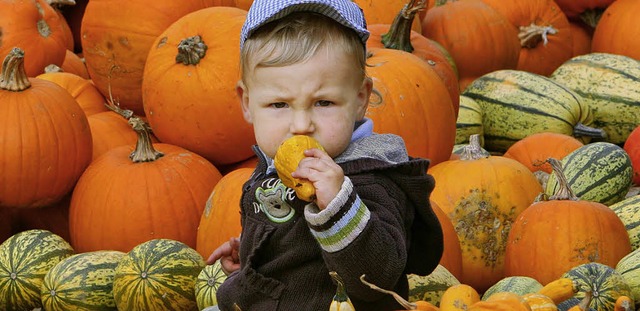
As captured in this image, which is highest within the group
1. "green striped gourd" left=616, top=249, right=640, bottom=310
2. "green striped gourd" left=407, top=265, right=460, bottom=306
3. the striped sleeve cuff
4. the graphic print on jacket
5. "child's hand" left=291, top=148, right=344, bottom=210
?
"child's hand" left=291, top=148, right=344, bottom=210

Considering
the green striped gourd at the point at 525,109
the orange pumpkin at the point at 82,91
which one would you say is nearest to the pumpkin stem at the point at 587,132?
the green striped gourd at the point at 525,109

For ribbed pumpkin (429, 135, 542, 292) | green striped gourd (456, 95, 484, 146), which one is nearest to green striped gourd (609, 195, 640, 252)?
→ ribbed pumpkin (429, 135, 542, 292)

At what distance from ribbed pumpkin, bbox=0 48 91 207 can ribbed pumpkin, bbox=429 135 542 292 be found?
72.2 inches

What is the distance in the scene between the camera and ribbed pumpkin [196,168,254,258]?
484cm

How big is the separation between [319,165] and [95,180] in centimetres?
280

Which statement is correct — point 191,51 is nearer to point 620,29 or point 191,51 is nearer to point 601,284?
point 601,284

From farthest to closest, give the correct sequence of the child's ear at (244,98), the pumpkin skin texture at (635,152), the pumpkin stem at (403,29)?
the pumpkin skin texture at (635,152)
the pumpkin stem at (403,29)
the child's ear at (244,98)

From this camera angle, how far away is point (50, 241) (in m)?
4.93

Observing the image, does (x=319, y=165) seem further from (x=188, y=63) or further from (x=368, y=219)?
(x=188, y=63)

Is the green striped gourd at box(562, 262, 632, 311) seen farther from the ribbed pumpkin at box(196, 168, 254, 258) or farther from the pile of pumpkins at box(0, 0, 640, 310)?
the ribbed pumpkin at box(196, 168, 254, 258)

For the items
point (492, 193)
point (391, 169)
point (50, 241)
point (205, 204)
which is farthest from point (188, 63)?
point (391, 169)

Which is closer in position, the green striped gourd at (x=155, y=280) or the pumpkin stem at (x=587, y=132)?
the green striped gourd at (x=155, y=280)

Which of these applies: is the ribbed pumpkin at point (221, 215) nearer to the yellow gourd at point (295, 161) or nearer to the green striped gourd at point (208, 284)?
the green striped gourd at point (208, 284)

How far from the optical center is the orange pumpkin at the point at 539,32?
7.39m
